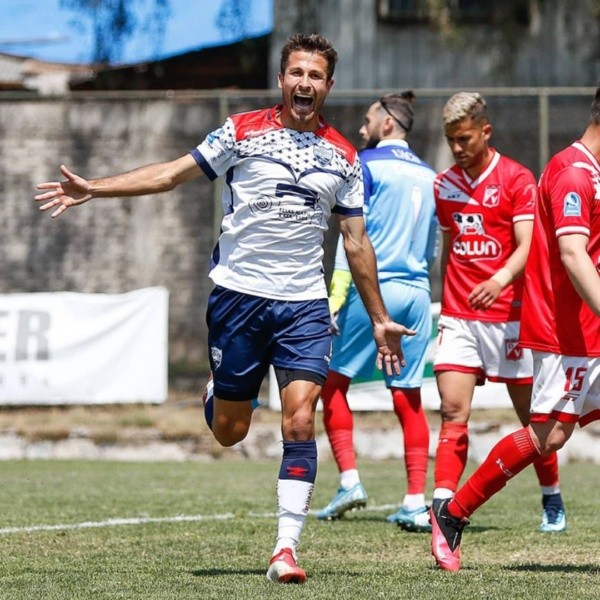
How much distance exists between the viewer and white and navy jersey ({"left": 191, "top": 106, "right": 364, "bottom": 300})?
20.6 ft

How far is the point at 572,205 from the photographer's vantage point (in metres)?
5.88

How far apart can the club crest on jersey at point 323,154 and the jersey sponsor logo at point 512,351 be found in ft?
6.21

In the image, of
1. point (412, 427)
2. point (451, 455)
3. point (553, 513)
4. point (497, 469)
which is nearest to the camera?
point (497, 469)

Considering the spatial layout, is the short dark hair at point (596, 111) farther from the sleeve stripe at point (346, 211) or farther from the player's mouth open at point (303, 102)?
the player's mouth open at point (303, 102)

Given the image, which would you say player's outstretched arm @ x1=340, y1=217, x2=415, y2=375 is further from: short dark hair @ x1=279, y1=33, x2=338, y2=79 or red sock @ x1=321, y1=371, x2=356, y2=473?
red sock @ x1=321, y1=371, x2=356, y2=473

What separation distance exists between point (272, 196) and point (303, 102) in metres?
0.43

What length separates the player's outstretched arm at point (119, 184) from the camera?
593 centimetres

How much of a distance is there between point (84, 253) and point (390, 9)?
7.59 meters

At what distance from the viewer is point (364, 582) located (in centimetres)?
589

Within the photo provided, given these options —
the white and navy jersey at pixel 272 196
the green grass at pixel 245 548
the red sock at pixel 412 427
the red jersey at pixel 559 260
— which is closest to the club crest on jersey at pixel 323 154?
the white and navy jersey at pixel 272 196

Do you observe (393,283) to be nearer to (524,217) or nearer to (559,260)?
(524,217)

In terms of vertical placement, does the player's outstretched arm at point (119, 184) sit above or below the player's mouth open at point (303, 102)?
below

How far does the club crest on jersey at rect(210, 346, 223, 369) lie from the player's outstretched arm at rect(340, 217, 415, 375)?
2.22ft

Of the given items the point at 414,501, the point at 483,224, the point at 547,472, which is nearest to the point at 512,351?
the point at 483,224
